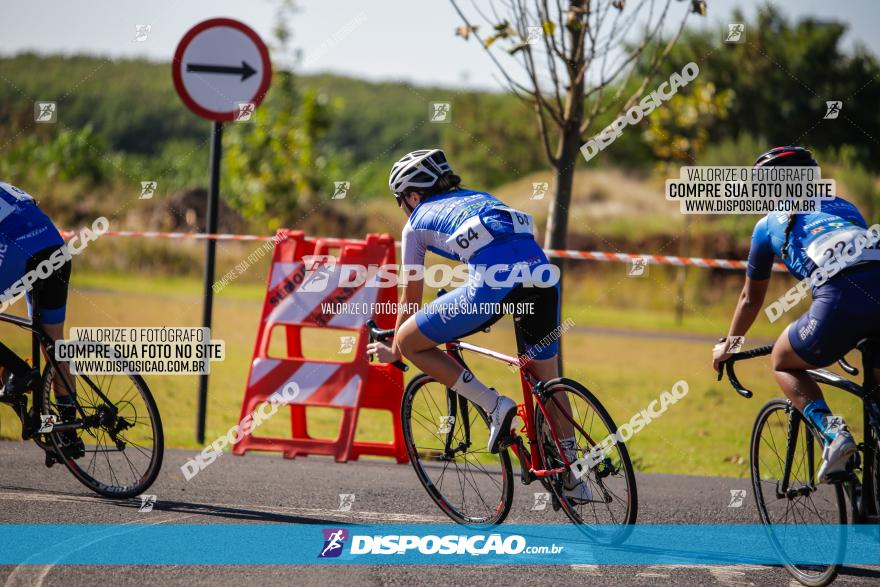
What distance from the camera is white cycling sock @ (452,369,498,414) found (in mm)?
5773

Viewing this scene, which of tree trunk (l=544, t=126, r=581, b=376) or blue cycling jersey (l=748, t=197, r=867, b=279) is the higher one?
tree trunk (l=544, t=126, r=581, b=376)

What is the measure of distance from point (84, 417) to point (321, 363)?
6.77 ft

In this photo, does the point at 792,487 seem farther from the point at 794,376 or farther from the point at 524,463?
the point at 524,463

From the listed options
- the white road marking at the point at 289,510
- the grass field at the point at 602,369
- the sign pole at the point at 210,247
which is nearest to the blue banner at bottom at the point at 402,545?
the white road marking at the point at 289,510

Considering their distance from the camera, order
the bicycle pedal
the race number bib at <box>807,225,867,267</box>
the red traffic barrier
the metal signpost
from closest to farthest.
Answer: the bicycle pedal < the race number bib at <box>807,225,867,267</box> < the red traffic barrier < the metal signpost

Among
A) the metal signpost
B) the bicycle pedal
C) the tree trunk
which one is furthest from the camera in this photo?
the tree trunk

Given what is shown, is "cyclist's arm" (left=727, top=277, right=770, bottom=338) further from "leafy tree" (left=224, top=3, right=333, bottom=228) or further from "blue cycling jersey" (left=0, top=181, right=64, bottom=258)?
"leafy tree" (left=224, top=3, right=333, bottom=228)

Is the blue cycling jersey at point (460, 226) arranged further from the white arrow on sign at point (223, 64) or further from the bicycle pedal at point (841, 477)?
the white arrow on sign at point (223, 64)

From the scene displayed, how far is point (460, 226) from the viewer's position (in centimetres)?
568

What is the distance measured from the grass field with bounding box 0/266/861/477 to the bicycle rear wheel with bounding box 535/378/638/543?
296 cm

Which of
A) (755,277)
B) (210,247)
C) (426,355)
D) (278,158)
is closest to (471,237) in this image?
(426,355)

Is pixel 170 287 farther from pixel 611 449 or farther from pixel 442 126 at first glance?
pixel 442 126

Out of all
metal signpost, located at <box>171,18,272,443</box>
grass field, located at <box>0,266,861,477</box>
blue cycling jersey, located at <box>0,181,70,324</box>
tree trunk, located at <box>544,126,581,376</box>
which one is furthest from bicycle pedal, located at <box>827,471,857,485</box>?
metal signpost, located at <box>171,18,272,443</box>

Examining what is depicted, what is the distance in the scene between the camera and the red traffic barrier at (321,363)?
7918mm
